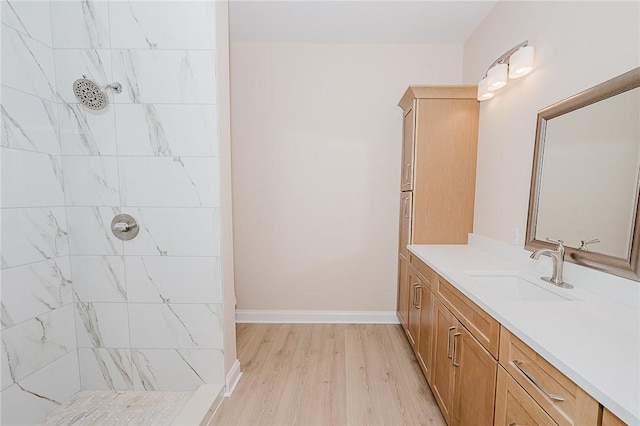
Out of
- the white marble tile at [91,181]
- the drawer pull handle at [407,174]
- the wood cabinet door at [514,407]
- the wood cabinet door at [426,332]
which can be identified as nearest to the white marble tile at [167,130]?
the white marble tile at [91,181]

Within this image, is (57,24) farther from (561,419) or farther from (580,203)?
(580,203)

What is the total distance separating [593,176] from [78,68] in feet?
9.53

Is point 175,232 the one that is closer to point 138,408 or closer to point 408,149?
point 138,408

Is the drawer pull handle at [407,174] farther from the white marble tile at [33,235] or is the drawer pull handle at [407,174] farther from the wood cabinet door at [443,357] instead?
the white marble tile at [33,235]

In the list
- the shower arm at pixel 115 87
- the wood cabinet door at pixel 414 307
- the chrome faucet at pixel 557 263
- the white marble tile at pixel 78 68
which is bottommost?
the wood cabinet door at pixel 414 307

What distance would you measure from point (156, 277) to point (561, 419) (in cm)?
201

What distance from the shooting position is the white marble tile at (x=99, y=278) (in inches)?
67.7

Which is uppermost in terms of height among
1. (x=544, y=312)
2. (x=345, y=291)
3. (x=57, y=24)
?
(x=57, y=24)

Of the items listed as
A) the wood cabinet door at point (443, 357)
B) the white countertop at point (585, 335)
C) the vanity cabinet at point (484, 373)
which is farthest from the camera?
the wood cabinet door at point (443, 357)

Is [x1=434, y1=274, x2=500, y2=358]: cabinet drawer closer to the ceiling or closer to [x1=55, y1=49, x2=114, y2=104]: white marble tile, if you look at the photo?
the ceiling

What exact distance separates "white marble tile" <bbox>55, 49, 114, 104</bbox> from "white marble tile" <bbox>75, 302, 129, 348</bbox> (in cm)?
132

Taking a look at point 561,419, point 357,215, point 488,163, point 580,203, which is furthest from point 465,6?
point 561,419

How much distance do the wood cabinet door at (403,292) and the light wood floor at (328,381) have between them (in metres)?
0.21

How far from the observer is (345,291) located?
2873 millimetres
